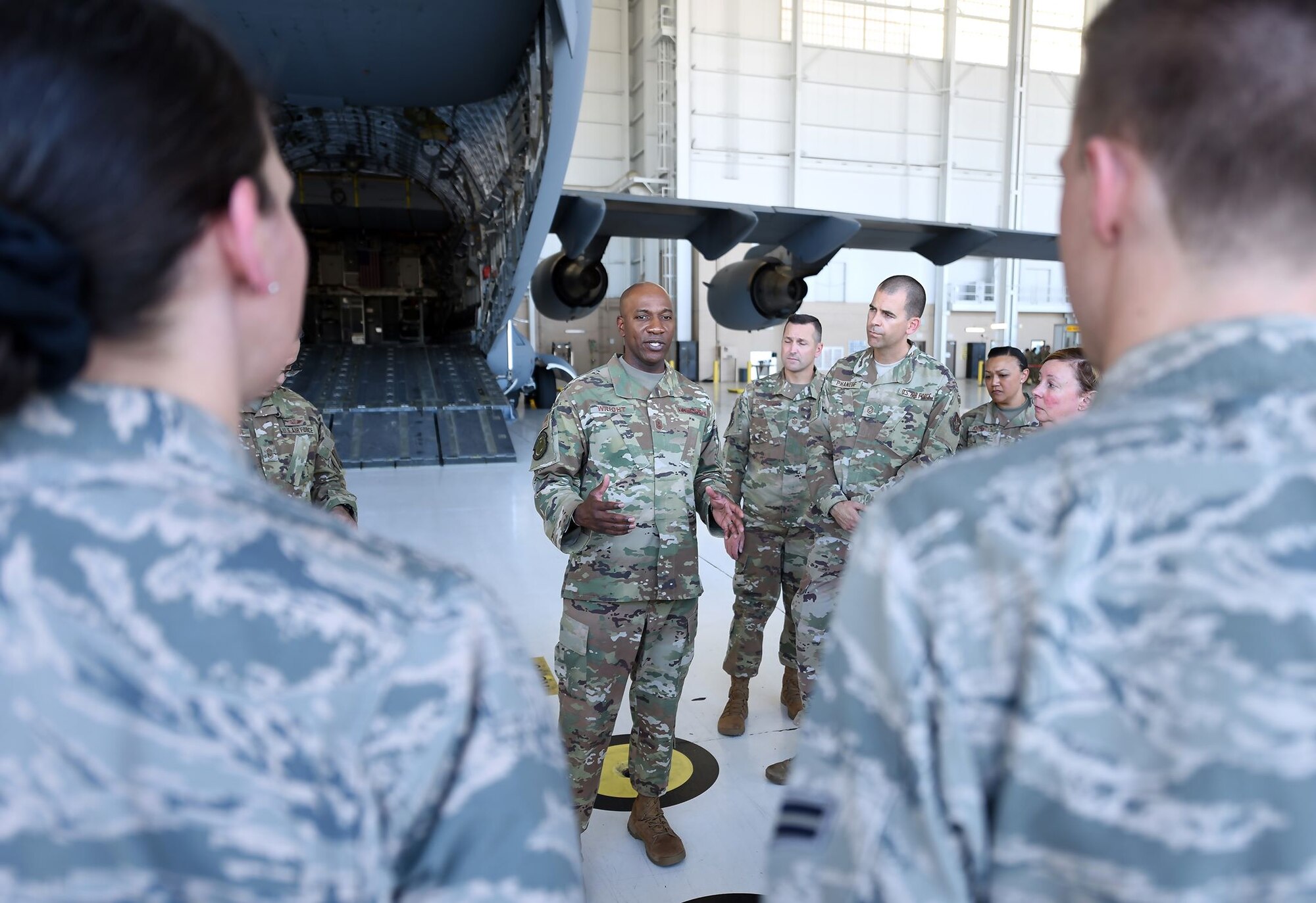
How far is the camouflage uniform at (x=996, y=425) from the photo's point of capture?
4.77m

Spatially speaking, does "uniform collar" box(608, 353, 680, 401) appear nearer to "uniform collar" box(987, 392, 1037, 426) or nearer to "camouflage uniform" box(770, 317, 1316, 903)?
"camouflage uniform" box(770, 317, 1316, 903)

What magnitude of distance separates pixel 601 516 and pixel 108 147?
2.00 metres

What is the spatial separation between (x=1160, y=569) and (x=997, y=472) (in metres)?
0.15

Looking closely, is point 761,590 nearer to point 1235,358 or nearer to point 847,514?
point 847,514

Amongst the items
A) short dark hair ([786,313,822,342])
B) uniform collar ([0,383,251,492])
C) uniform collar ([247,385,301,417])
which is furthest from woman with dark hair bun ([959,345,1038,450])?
uniform collar ([0,383,251,492])

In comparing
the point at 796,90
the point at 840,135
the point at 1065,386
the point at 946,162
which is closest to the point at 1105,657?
the point at 1065,386

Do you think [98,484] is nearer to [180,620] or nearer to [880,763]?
[180,620]

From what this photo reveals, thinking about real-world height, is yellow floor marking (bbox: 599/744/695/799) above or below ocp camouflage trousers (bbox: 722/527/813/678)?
below

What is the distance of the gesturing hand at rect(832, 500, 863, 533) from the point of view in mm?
3213

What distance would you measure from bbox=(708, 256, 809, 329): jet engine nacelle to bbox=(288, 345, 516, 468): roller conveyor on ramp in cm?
277

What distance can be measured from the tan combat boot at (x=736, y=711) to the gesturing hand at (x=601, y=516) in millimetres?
1291

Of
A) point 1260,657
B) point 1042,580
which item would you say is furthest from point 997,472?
point 1260,657

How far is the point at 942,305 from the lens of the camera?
22547 mm

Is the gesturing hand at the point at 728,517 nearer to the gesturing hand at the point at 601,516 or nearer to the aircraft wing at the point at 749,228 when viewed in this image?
the gesturing hand at the point at 601,516
